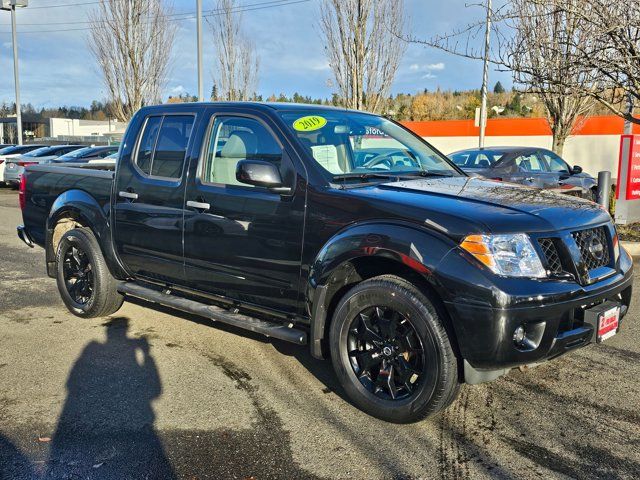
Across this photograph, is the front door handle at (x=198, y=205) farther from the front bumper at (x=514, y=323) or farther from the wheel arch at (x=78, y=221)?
the front bumper at (x=514, y=323)

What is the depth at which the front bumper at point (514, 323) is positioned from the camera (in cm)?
306

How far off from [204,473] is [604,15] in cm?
802

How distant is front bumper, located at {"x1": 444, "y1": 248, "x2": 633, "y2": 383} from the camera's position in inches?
120

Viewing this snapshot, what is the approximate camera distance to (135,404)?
12.5 feet

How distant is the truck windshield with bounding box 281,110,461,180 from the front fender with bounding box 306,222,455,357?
56 cm

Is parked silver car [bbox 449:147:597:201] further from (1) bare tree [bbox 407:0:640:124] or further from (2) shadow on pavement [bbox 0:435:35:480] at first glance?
(2) shadow on pavement [bbox 0:435:35:480]

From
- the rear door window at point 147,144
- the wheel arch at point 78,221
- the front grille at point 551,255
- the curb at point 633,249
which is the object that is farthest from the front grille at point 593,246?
the curb at point 633,249

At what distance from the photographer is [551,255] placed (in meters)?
3.30

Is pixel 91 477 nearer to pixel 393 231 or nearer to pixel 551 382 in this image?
pixel 393 231

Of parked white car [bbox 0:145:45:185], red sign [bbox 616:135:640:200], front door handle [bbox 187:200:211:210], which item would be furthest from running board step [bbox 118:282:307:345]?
parked white car [bbox 0:145:45:185]

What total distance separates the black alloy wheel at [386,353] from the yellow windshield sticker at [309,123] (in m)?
1.43

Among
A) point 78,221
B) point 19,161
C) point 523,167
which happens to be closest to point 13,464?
point 78,221

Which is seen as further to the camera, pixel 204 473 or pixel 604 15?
pixel 604 15

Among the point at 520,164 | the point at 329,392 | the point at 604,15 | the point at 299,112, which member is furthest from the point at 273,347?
the point at 520,164
